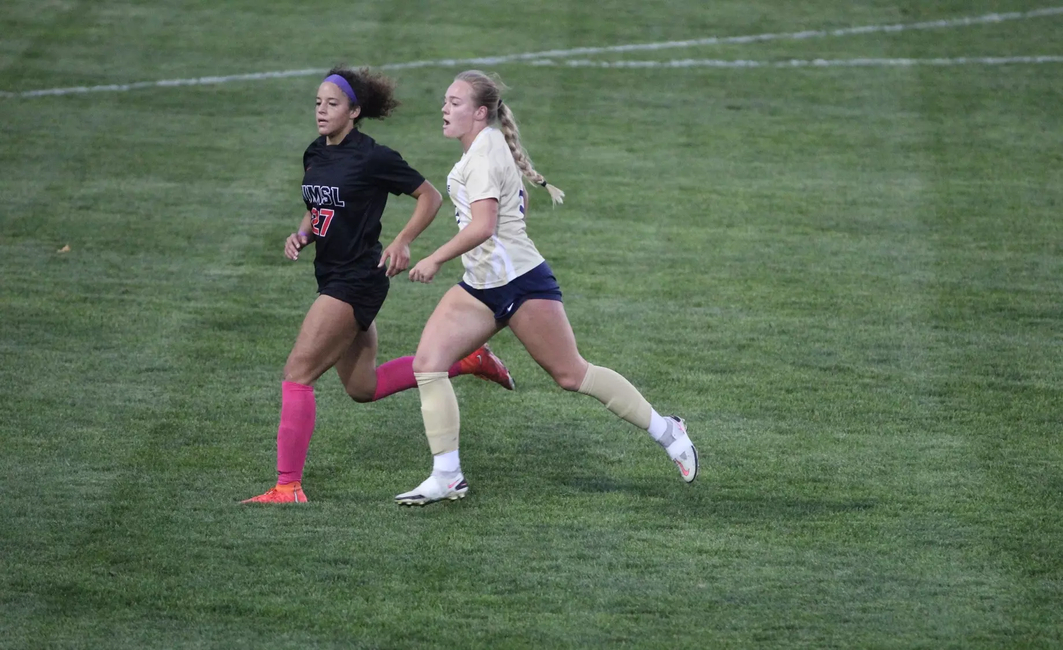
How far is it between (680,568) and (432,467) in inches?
64.0

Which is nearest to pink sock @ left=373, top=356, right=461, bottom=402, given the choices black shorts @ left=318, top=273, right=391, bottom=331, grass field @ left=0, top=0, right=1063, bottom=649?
grass field @ left=0, top=0, right=1063, bottom=649

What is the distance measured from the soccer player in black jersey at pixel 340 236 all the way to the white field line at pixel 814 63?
8172 mm

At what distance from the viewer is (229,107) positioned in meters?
13.1

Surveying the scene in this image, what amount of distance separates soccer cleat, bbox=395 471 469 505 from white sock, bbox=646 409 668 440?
3.03 feet

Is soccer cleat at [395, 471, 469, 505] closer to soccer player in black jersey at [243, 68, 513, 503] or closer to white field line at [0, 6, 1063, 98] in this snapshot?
soccer player in black jersey at [243, 68, 513, 503]

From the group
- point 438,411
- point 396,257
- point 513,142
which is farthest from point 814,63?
point 438,411

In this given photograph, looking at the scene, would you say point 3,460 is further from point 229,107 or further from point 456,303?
point 229,107

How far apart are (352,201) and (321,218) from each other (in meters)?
0.17

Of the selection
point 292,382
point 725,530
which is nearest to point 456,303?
point 292,382

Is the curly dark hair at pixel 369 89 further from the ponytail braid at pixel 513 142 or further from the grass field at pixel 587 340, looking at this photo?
the grass field at pixel 587 340

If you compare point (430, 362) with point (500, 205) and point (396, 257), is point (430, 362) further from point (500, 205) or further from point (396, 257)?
point (500, 205)

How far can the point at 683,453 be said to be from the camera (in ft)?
20.3

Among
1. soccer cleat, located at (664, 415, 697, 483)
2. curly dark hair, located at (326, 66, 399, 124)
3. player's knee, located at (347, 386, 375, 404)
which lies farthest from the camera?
player's knee, located at (347, 386, 375, 404)

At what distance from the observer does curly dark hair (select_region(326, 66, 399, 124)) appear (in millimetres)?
6312
